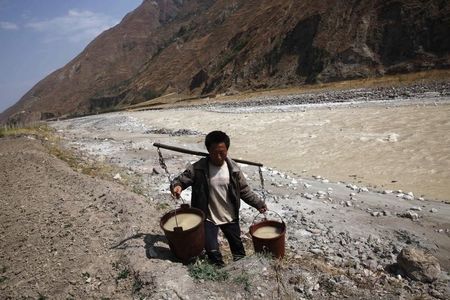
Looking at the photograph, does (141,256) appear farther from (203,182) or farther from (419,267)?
(419,267)

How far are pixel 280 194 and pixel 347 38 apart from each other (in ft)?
126

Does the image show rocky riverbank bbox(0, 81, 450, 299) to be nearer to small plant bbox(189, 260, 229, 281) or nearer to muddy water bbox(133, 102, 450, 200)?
small plant bbox(189, 260, 229, 281)

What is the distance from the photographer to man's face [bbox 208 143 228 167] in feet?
17.6

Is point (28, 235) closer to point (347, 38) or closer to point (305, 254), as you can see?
point (305, 254)

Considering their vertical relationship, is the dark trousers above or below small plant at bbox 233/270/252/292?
above

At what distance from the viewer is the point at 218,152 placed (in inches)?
212

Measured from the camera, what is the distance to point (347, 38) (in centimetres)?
4469

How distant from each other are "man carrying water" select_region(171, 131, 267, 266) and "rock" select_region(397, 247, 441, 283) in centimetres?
214

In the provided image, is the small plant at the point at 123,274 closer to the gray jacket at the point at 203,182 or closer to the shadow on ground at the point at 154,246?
the shadow on ground at the point at 154,246

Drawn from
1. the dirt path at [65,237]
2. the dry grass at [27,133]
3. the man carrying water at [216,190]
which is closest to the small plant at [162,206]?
the dirt path at [65,237]

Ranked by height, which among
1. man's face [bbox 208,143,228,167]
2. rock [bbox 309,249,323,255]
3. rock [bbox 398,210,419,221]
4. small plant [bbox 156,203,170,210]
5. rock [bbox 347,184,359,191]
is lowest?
rock [bbox 347,184,359,191]

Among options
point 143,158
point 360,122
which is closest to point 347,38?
point 360,122

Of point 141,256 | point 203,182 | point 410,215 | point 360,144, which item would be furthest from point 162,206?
point 360,144

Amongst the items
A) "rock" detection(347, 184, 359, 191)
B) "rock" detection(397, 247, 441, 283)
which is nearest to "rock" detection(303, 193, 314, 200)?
"rock" detection(347, 184, 359, 191)
